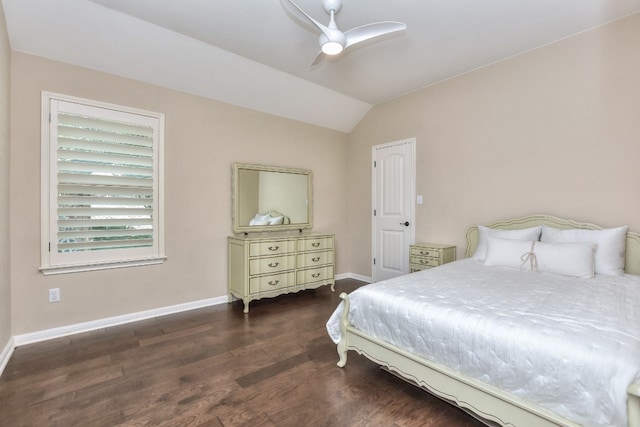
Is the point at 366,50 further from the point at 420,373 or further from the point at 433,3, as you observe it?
the point at 420,373

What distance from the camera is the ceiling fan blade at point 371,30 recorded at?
6.90ft

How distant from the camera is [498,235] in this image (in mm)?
3020

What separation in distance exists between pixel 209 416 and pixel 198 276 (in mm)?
2006

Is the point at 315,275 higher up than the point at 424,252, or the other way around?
the point at 424,252

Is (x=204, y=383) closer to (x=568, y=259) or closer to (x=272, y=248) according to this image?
(x=272, y=248)

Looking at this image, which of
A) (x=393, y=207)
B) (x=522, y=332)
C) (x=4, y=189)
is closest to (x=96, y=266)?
(x=4, y=189)

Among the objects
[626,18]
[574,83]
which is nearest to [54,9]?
[574,83]

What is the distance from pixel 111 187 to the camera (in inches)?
113

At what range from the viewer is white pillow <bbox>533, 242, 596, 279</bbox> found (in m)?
2.35

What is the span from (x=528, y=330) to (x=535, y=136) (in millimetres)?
2398

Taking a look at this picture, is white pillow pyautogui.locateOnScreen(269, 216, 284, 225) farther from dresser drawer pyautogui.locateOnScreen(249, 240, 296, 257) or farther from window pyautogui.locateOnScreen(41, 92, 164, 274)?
window pyautogui.locateOnScreen(41, 92, 164, 274)

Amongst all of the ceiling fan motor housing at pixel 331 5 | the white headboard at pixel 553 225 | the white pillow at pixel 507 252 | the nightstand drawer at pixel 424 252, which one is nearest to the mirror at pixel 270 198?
the nightstand drawer at pixel 424 252

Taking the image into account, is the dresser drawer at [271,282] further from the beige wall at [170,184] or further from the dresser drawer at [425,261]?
the dresser drawer at [425,261]

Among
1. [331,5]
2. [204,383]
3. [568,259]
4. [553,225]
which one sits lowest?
[204,383]
